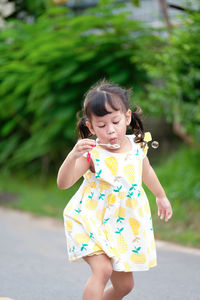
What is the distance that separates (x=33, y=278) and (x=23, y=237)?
1.94 meters

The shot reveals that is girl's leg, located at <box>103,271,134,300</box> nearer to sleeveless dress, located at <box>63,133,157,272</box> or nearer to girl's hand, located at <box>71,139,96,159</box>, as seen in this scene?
sleeveless dress, located at <box>63,133,157,272</box>

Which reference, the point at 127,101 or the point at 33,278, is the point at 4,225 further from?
the point at 127,101

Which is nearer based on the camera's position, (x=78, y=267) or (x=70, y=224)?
(x=70, y=224)

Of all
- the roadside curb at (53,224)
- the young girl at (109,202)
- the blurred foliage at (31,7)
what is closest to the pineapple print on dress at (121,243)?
the young girl at (109,202)

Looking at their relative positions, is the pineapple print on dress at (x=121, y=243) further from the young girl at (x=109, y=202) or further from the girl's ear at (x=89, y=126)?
the girl's ear at (x=89, y=126)

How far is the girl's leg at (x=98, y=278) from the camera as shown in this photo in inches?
119

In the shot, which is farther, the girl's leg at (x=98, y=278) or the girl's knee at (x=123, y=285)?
the girl's knee at (x=123, y=285)

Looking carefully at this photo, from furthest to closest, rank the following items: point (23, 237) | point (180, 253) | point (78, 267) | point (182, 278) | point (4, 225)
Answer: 1. point (4, 225)
2. point (23, 237)
3. point (180, 253)
4. point (78, 267)
5. point (182, 278)

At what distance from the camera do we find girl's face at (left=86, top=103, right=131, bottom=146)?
3.15 metres

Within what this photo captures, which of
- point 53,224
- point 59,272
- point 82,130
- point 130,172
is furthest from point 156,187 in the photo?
point 53,224

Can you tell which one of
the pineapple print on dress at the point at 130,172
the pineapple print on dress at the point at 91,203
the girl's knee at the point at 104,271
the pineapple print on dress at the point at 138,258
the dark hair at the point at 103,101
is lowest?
the pineapple print on dress at the point at 138,258

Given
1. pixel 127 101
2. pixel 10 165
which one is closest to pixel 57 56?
pixel 10 165

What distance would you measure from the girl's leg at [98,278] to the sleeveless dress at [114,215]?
0.25 feet

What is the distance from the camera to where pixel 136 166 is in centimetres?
328
